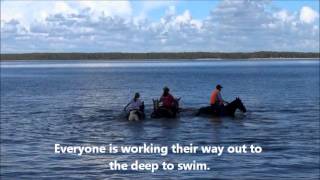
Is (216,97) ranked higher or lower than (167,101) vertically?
higher

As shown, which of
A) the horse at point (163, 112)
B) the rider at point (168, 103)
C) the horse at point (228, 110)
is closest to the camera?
the rider at point (168, 103)

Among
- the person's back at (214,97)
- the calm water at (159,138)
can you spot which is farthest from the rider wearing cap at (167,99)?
the person's back at (214,97)

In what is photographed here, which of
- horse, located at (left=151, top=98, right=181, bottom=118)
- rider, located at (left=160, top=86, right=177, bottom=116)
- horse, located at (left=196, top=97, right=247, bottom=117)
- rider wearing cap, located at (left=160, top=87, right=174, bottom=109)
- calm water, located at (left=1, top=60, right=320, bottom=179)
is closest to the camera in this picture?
calm water, located at (left=1, top=60, right=320, bottom=179)

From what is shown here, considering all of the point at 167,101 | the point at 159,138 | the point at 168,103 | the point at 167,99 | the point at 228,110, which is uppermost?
the point at 167,99

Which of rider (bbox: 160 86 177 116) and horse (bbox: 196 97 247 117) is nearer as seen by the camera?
rider (bbox: 160 86 177 116)

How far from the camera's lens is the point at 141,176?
1897cm

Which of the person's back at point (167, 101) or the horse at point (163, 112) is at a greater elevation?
the person's back at point (167, 101)

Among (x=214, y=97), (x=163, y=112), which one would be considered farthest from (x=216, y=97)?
(x=163, y=112)

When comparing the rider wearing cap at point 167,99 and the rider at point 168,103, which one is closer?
the rider wearing cap at point 167,99

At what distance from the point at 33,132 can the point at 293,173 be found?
46.1 feet

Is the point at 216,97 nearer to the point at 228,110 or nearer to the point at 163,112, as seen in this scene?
the point at 228,110

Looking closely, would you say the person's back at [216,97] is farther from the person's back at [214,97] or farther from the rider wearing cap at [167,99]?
the rider wearing cap at [167,99]

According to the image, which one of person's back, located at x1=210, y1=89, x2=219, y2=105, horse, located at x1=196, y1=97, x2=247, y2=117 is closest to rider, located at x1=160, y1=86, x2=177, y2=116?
person's back, located at x1=210, y1=89, x2=219, y2=105

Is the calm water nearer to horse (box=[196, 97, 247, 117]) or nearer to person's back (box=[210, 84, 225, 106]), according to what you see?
horse (box=[196, 97, 247, 117])
